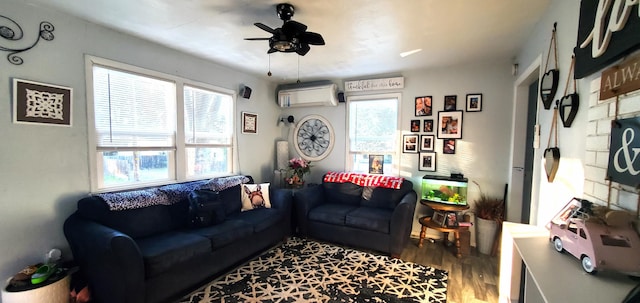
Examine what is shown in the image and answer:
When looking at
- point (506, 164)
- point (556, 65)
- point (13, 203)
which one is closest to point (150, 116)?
point (13, 203)

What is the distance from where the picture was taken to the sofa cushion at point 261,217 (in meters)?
2.84

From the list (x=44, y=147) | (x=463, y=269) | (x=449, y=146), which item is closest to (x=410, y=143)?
(x=449, y=146)

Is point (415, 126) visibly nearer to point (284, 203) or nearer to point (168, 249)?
point (284, 203)

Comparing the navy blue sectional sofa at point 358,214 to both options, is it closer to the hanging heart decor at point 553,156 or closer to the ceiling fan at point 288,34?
the hanging heart decor at point 553,156

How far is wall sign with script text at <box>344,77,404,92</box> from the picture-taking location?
3653mm

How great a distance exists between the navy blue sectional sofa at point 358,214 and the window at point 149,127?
1.45 m

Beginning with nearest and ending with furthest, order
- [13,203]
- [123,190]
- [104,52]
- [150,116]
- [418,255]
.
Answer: [13,203], [104,52], [123,190], [150,116], [418,255]

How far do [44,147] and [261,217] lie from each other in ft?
6.65

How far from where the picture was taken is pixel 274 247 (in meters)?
3.20

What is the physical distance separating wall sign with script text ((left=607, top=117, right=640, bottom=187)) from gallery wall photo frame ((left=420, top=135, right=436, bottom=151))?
8.06 feet

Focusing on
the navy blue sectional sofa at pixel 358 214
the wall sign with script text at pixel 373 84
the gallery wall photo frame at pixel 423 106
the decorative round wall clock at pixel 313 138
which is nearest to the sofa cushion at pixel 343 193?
the navy blue sectional sofa at pixel 358 214

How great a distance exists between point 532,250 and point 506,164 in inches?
90.8

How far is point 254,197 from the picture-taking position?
3.33 m

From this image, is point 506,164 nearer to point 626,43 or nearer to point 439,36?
point 439,36
